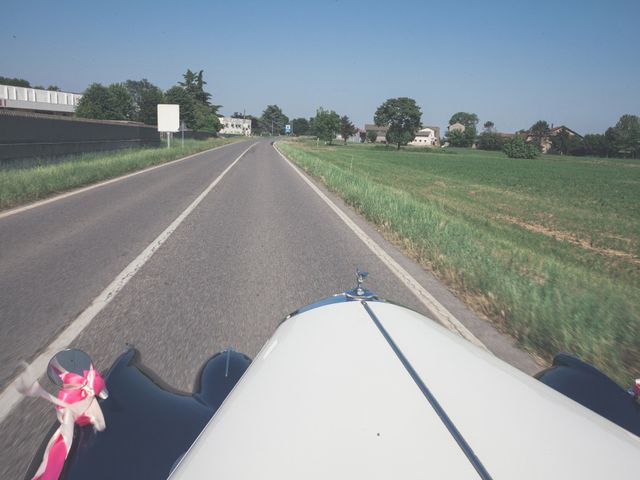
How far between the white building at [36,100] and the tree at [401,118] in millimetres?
69779

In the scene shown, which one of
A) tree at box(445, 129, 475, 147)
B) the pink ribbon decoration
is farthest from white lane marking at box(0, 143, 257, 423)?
tree at box(445, 129, 475, 147)

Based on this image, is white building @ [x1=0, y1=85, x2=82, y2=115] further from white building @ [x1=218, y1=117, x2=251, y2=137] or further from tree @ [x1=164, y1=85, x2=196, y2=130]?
white building @ [x1=218, y1=117, x2=251, y2=137]

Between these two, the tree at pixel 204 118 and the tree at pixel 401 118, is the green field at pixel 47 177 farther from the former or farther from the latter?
the tree at pixel 401 118

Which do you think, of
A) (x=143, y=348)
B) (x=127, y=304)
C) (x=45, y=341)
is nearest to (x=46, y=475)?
(x=143, y=348)

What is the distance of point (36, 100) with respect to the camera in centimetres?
8488

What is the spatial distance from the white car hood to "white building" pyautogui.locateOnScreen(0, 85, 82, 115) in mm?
81987

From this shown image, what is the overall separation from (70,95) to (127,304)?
115 metres

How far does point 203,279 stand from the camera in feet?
17.0

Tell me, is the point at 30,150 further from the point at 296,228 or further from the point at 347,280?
the point at 347,280

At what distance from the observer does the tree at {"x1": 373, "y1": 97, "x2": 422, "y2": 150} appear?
339 feet

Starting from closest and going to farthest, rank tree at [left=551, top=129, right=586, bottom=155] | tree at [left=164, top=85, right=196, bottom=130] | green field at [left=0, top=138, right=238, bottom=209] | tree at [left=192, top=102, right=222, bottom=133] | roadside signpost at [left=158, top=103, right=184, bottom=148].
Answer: green field at [left=0, top=138, right=238, bottom=209] → roadside signpost at [left=158, top=103, right=184, bottom=148] → tree at [left=164, top=85, right=196, bottom=130] → tree at [left=192, top=102, right=222, bottom=133] → tree at [left=551, top=129, right=586, bottom=155]

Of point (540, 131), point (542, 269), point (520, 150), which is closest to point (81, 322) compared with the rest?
point (542, 269)

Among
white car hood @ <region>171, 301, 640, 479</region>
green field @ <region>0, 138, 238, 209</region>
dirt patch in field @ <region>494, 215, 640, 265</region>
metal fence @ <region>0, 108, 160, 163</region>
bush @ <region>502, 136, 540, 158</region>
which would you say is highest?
bush @ <region>502, 136, 540, 158</region>

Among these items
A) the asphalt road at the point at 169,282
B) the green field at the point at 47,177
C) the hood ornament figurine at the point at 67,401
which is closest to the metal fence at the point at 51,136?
the green field at the point at 47,177
